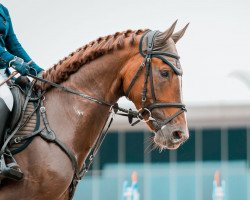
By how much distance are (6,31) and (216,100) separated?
107ft

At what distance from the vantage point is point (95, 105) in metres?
8.33

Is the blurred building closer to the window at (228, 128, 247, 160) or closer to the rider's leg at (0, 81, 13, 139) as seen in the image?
the window at (228, 128, 247, 160)

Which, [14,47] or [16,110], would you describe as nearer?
[16,110]

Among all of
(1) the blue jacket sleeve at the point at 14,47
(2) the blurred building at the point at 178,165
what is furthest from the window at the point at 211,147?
(1) the blue jacket sleeve at the point at 14,47

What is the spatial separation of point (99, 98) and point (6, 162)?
1.15 m

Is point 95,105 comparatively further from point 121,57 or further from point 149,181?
point 149,181

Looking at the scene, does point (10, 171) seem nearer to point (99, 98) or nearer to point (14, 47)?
point (99, 98)

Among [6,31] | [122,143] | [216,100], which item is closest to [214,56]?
[216,100]

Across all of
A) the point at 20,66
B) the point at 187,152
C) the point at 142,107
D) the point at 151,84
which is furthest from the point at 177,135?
the point at 187,152

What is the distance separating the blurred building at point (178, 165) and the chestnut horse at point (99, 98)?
96.3 ft

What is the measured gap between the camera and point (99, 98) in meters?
8.35

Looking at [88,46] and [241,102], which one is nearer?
[88,46]

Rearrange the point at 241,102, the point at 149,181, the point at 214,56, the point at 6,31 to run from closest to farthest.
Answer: the point at 6,31, the point at 149,181, the point at 241,102, the point at 214,56

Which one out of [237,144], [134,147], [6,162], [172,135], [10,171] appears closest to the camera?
[10,171]
